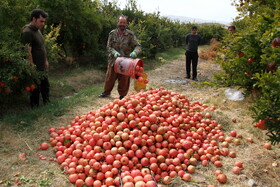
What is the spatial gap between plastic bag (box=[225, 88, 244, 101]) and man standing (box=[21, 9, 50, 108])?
4.62 m

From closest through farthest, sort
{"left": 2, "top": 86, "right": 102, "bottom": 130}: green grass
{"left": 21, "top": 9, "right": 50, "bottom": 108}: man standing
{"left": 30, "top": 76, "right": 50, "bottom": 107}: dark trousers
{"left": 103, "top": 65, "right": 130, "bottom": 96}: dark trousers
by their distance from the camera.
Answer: {"left": 2, "top": 86, "right": 102, "bottom": 130}: green grass, {"left": 21, "top": 9, "right": 50, "bottom": 108}: man standing, {"left": 30, "top": 76, "right": 50, "bottom": 107}: dark trousers, {"left": 103, "top": 65, "right": 130, "bottom": 96}: dark trousers

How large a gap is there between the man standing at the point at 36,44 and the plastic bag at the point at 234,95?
462cm

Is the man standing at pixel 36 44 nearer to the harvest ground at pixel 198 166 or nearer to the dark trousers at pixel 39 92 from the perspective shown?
the dark trousers at pixel 39 92

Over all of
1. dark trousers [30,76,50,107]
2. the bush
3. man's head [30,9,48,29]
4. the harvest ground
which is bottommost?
the harvest ground

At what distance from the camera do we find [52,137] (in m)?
4.13

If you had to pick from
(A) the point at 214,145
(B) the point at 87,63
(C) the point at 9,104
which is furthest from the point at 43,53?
(B) the point at 87,63

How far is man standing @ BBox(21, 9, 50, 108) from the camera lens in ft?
15.9

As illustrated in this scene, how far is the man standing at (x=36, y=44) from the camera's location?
15.9 feet

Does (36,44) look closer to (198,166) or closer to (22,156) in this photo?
(22,156)

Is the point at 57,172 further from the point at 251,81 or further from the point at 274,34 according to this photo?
the point at 251,81

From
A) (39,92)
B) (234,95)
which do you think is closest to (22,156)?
(39,92)

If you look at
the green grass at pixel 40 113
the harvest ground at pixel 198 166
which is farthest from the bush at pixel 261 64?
the green grass at pixel 40 113

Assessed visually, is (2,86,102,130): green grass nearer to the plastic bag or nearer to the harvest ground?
the harvest ground

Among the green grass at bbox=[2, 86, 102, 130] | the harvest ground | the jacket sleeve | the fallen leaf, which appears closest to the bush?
the harvest ground
